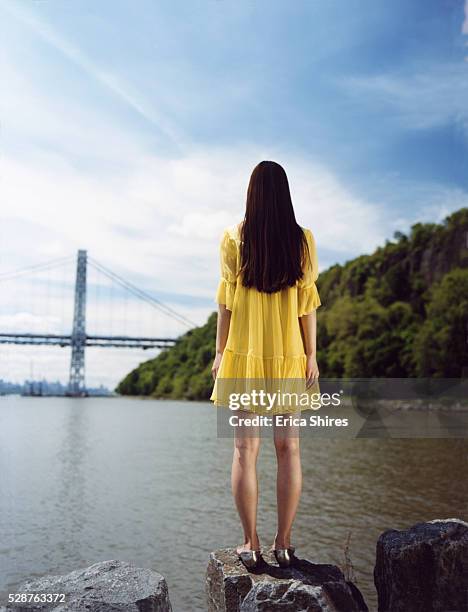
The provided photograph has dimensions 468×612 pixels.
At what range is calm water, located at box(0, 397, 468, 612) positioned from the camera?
207 inches

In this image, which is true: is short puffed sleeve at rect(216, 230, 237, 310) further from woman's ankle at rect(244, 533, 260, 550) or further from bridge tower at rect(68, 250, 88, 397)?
bridge tower at rect(68, 250, 88, 397)

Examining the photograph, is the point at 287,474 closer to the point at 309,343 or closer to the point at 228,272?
the point at 309,343

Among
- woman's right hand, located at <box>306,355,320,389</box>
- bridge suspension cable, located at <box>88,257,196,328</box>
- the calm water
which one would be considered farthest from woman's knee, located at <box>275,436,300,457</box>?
bridge suspension cable, located at <box>88,257,196,328</box>

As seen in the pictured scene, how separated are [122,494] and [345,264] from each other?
30759mm

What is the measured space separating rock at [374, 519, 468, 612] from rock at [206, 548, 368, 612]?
0.22 metres

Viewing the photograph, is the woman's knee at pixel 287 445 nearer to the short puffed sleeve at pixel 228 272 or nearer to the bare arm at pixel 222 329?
the bare arm at pixel 222 329

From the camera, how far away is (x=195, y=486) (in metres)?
9.64

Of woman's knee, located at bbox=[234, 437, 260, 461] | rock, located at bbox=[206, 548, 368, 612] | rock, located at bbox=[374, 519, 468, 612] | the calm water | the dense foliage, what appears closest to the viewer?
rock, located at bbox=[206, 548, 368, 612]

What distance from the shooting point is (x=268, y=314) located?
2293 mm

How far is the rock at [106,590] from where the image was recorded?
2109 millimetres

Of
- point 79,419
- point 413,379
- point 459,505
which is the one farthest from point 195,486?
point 413,379

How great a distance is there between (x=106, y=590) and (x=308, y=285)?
123 centimetres

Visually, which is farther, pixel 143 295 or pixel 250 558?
pixel 143 295

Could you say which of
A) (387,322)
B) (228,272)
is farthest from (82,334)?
(387,322)
